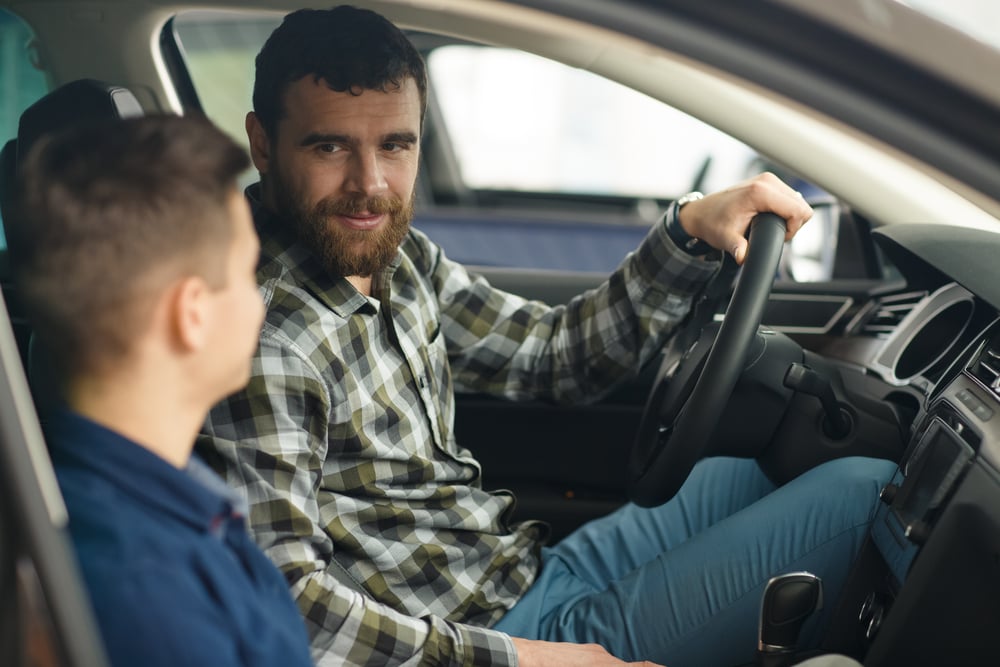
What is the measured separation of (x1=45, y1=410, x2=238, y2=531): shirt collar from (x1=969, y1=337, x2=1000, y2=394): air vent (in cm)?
99

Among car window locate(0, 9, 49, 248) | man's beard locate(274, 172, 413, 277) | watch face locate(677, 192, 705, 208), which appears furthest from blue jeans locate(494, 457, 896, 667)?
car window locate(0, 9, 49, 248)

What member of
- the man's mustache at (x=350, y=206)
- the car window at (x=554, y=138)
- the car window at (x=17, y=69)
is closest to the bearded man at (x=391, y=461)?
the man's mustache at (x=350, y=206)

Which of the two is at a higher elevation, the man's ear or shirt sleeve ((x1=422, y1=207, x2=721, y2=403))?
the man's ear

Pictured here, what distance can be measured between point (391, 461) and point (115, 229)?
70cm

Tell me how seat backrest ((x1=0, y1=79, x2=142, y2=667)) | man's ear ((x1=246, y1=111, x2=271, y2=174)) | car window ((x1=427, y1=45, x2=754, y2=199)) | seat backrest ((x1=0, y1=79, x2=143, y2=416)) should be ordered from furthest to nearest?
1. car window ((x1=427, y1=45, x2=754, y2=199))
2. man's ear ((x1=246, y1=111, x2=271, y2=174))
3. seat backrest ((x1=0, y1=79, x2=143, y2=416))
4. seat backrest ((x1=0, y1=79, x2=142, y2=667))

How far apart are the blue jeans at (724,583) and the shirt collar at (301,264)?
1.71ft

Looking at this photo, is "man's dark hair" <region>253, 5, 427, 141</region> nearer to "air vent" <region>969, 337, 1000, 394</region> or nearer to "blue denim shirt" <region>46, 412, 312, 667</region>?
"blue denim shirt" <region>46, 412, 312, 667</region>

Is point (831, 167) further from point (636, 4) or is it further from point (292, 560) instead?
point (292, 560)

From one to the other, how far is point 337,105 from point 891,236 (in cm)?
91

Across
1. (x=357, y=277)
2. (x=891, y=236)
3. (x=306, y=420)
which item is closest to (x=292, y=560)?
(x=306, y=420)

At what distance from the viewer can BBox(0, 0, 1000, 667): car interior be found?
2.82ft

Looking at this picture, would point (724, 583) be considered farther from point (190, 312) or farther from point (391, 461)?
point (190, 312)

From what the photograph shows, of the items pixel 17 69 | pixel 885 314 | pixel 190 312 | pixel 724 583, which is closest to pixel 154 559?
pixel 190 312

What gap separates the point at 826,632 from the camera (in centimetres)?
142
